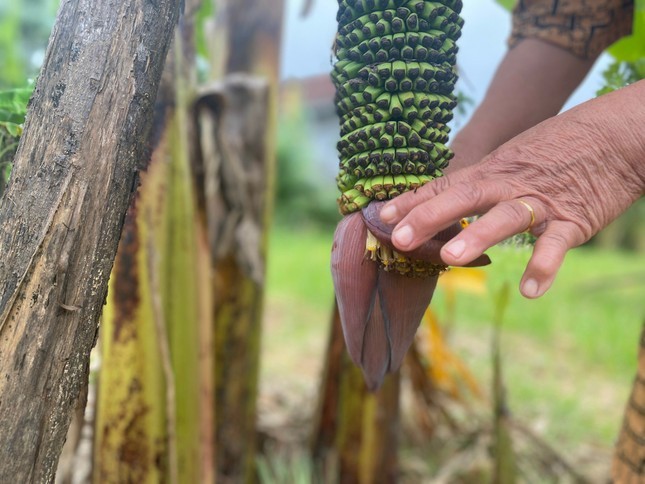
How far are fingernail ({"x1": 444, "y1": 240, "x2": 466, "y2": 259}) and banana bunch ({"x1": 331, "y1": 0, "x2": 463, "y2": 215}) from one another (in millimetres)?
109

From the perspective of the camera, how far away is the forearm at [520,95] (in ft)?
3.36

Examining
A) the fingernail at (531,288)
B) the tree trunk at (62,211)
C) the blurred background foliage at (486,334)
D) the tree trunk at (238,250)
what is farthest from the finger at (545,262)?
the tree trunk at (238,250)

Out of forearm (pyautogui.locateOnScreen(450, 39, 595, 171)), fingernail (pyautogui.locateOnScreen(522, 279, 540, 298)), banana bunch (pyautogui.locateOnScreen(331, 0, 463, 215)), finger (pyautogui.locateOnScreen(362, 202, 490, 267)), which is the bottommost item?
fingernail (pyautogui.locateOnScreen(522, 279, 540, 298))

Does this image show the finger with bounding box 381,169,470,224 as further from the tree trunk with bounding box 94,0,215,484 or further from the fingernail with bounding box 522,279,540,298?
the tree trunk with bounding box 94,0,215,484

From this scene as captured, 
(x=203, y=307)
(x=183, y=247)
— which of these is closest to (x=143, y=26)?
(x=183, y=247)

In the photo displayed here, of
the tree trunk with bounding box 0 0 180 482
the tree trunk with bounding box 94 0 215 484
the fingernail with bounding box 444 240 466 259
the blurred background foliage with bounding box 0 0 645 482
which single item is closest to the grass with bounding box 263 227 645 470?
the blurred background foliage with bounding box 0 0 645 482

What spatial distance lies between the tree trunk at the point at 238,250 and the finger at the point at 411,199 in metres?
1.02

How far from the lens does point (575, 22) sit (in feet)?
3.96

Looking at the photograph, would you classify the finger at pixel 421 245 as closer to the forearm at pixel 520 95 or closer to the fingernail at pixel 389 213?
the fingernail at pixel 389 213

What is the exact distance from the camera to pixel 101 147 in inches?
26.8

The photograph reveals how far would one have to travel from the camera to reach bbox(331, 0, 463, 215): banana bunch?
0.74 metres

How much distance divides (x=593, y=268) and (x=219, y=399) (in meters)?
4.11

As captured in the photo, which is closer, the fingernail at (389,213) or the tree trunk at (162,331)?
the fingernail at (389,213)

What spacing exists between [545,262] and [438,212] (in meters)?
0.11
